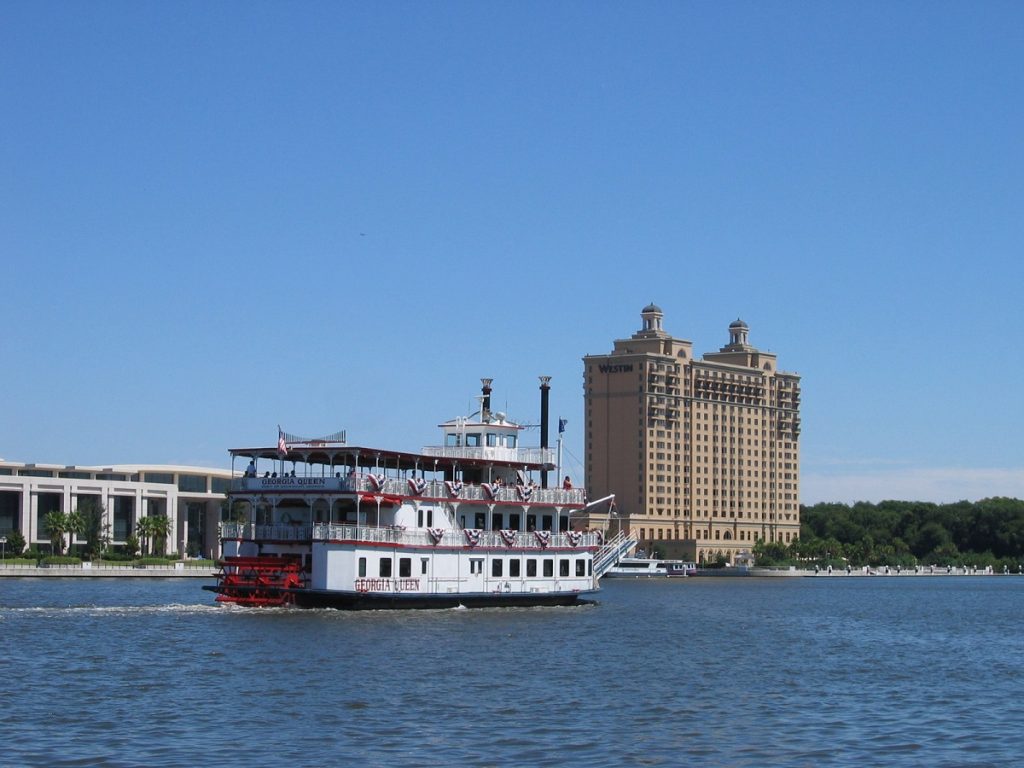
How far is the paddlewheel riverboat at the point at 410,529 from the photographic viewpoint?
60562 mm

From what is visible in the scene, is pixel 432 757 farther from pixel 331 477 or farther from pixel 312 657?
pixel 331 477

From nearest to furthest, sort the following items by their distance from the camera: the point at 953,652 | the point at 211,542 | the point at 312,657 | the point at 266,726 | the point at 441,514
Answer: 1. the point at 266,726
2. the point at 312,657
3. the point at 953,652
4. the point at 441,514
5. the point at 211,542

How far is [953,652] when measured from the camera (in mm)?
55438

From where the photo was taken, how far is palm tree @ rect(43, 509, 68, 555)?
141375 millimetres

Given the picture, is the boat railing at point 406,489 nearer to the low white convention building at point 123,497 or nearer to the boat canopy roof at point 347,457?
the boat canopy roof at point 347,457

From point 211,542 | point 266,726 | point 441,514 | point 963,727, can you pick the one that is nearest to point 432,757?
point 266,726

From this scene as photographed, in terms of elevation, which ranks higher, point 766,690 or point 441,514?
point 441,514

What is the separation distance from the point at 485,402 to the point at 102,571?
6140cm

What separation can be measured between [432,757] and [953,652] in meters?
32.5

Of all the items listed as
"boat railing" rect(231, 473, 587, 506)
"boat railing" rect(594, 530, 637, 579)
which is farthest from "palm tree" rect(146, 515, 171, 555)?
"boat railing" rect(231, 473, 587, 506)

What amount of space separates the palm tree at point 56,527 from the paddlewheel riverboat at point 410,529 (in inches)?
3164

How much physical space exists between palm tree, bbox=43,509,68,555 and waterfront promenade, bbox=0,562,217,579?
13746 mm

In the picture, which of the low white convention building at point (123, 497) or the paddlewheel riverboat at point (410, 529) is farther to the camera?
the low white convention building at point (123, 497)

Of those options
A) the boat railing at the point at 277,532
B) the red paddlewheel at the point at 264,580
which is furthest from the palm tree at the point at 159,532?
the red paddlewheel at the point at 264,580
